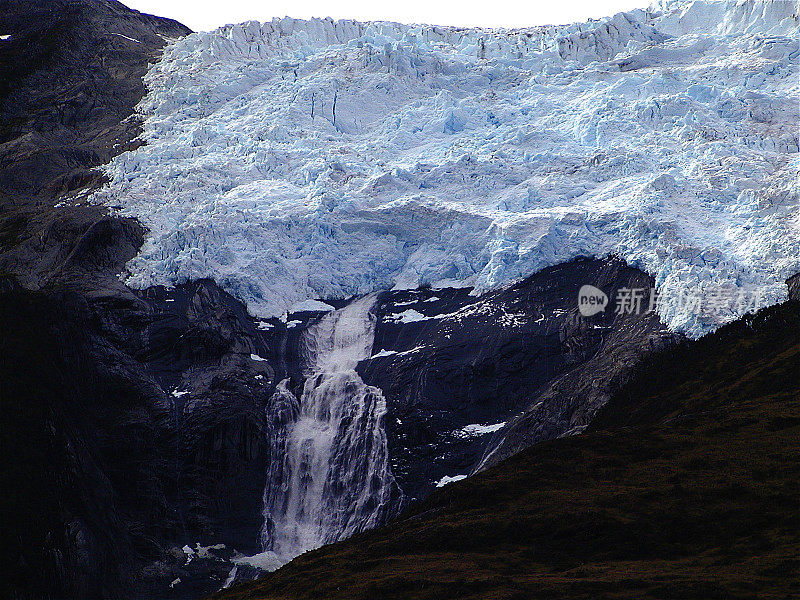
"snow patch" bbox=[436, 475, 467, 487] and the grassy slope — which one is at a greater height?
the grassy slope

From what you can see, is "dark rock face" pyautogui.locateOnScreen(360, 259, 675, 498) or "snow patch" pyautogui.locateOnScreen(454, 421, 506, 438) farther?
A: "snow patch" pyautogui.locateOnScreen(454, 421, 506, 438)

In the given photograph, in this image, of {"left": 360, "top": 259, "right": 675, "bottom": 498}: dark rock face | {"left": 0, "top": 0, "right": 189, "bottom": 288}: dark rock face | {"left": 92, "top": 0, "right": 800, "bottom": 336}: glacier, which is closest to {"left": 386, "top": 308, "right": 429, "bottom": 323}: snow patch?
{"left": 360, "top": 259, "right": 675, "bottom": 498}: dark rock face

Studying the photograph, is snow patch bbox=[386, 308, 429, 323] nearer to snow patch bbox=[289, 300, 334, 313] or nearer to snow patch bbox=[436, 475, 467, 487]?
snow patch bbox=[289, 300, 334, 313]

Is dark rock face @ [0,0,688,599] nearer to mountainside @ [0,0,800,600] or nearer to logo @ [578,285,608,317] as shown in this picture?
mountainside @ [0,0,800,600]

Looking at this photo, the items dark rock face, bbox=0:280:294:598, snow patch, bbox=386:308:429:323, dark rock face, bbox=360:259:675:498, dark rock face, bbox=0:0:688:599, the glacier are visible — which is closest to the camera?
dark rock face, bbox=0:280:294:598

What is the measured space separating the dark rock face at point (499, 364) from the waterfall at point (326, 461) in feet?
4.23

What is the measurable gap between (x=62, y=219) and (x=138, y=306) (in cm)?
1126

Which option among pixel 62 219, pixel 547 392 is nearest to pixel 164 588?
pixel 547 392

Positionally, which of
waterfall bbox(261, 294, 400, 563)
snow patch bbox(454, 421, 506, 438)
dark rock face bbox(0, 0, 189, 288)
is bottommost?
waterfall bbox(261, 294, 400, 563)

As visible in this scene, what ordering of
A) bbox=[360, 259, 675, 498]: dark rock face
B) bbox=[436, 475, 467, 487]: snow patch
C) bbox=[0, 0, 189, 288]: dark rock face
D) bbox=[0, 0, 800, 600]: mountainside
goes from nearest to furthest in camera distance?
bbox=[0, 0, 800, 600]: mountainside
bbox=[436, 475, 467, 487]: snow patch
bbox=[360, 259, 675, 498]: dark rock face
bbox=[0, 0, 189, 288]: dark rock face

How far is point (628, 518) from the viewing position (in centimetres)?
3706

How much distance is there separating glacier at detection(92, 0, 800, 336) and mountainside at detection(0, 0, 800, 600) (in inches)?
8.9

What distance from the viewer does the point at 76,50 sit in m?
93.9

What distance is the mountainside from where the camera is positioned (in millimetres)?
50812
